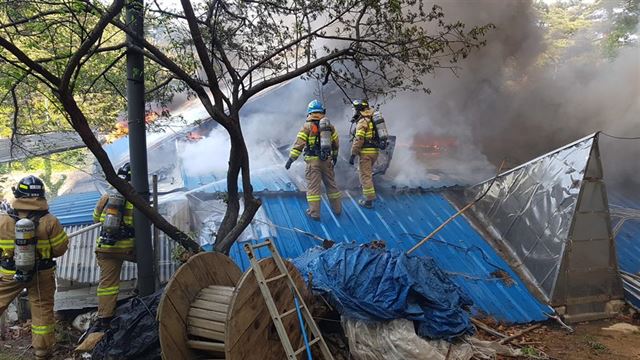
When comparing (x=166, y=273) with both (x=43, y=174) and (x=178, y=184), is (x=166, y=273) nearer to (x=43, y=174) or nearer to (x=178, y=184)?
(x=178, y=184)

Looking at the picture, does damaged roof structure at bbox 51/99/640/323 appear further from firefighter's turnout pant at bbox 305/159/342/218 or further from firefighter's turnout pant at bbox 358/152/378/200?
firefighter's turnout pant at bbox 358/152/378/200

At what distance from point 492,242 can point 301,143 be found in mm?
3569

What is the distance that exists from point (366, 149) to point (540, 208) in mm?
2917

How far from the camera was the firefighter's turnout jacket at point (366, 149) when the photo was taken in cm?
762

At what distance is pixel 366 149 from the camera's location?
768cm

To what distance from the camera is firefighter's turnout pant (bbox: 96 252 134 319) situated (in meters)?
5.17

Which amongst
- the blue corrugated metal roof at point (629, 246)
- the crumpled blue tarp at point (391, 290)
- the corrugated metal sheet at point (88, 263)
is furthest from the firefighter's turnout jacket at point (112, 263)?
the blue corrugated metal roof at point (629, 246)

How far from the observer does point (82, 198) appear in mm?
7918

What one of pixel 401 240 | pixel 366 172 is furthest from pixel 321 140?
pixel 401 240

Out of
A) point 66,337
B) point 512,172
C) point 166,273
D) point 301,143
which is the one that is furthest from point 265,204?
point 512,172

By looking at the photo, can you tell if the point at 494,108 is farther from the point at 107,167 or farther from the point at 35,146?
the point at 107,167

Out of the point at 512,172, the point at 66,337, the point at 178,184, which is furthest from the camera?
the point at 178,184

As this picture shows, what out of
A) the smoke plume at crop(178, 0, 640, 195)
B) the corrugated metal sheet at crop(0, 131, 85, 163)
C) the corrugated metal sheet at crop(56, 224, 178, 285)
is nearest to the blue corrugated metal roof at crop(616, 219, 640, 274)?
the smoke plume at crop(178, 0, 640, 195)

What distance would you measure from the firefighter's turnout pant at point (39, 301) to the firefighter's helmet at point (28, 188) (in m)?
0.86
